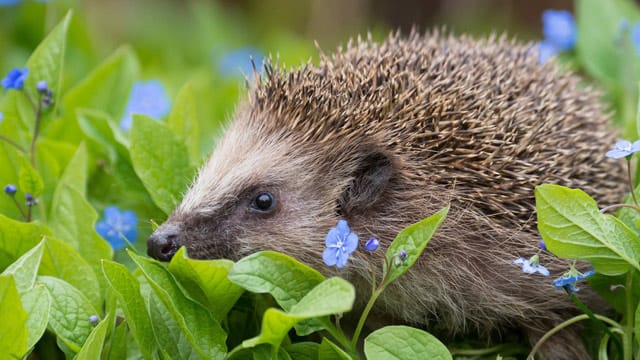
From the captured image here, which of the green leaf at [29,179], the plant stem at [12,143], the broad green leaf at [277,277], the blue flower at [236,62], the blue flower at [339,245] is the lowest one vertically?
the broad green leaf at [277,277]

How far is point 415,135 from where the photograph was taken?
2674 millimetres

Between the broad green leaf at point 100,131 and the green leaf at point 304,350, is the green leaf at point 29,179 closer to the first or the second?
the broad green leaf at point 100,131

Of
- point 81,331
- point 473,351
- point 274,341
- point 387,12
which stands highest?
point 387,12

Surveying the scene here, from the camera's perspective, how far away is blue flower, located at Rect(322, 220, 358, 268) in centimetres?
231

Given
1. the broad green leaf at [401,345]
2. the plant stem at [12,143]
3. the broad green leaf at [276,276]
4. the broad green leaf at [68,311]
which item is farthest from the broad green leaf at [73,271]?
the broad green leaf at [401,345]

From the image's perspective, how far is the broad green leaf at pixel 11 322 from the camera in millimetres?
2135

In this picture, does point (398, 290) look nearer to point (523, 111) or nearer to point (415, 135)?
point (415, 135)

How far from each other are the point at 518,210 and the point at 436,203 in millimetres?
243

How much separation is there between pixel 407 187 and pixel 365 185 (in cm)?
14

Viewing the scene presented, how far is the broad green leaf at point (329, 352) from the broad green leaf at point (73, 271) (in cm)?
68

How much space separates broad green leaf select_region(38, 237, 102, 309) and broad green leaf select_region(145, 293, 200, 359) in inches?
10.0

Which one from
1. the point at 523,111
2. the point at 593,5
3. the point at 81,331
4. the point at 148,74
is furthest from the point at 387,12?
the point at 81,331

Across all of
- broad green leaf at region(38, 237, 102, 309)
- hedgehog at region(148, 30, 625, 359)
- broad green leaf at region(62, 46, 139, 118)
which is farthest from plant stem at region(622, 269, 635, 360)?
broad green leaf at region(62, 46, 139, 118)

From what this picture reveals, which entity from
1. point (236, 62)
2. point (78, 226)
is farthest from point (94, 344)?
point (236, 62)
